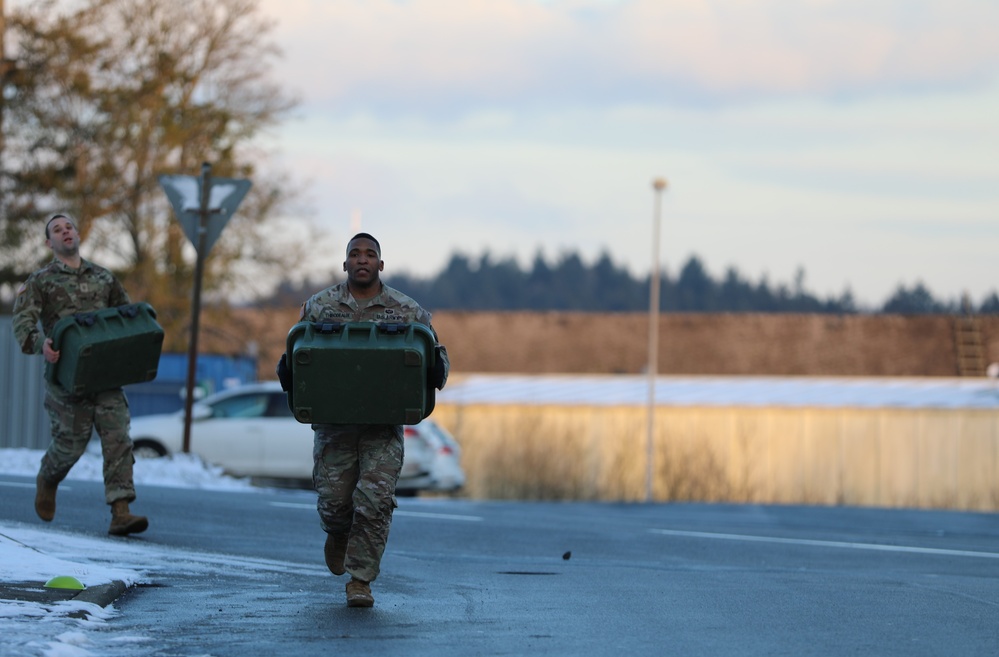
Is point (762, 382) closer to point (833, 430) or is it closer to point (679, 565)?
point (833, 430)

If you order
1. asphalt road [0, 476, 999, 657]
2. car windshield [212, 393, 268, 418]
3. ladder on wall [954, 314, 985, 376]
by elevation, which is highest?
ladder on wall [954, 314, 985, 376]

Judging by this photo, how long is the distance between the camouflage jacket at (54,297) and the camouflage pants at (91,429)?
394 millimetres

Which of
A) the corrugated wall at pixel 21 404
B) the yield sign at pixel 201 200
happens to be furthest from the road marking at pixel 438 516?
the corrugated wall at pixel 21 404

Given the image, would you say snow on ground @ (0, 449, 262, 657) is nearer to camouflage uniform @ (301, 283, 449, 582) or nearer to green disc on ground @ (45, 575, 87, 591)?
green disc on ground @ (45, 575, 87, 591)

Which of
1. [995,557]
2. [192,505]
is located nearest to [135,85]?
[192,505]

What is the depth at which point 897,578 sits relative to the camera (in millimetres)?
9820

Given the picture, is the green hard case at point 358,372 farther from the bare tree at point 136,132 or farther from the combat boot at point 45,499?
the bare tree at point 136,132

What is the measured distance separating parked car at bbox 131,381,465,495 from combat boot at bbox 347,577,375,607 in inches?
552

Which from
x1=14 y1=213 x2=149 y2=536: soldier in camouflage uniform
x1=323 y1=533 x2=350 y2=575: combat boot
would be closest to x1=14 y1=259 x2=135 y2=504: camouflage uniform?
x1=14 y1=213 x2=149 y2=536: soldier in camouflage uniform

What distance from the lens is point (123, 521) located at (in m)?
10.1

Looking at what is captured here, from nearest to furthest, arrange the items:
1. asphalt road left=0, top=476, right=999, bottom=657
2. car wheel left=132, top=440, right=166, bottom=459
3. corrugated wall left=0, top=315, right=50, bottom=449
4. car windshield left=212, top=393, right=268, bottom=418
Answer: asphalt road left=0, top=476, right=999, bottom=657
car wheel left=132, top=440, right=166, bottom=459
car windshield left=212, top=393, right=268, bottom=418
corrugated wall left=0, top=315, right=50, bottom=449

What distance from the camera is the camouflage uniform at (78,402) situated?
9844 mm

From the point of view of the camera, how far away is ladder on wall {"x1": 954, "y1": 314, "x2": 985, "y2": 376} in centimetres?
5694

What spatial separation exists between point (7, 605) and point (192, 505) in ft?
19.5
